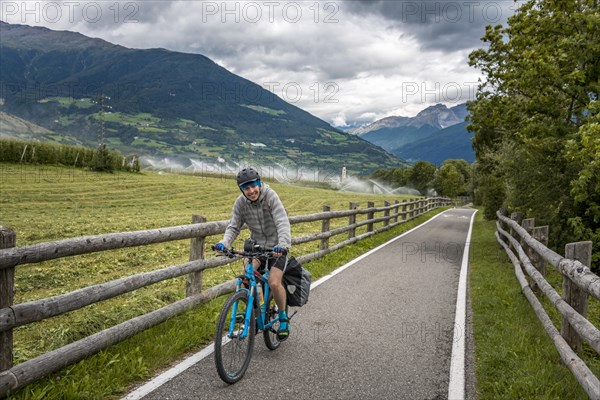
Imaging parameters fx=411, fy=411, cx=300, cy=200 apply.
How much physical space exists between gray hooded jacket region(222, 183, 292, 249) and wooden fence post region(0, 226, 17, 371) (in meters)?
1.99

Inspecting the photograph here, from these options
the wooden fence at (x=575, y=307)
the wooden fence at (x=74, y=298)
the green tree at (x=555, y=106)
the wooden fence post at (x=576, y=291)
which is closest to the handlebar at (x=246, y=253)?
the wooden fence at (x=74, y=298)

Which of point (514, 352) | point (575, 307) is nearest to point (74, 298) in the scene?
point (514, 352)

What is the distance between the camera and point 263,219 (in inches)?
193

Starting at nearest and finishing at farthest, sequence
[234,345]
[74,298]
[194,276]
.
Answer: [74,298] → [234,345] → [194,276]

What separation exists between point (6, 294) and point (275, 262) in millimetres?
2510

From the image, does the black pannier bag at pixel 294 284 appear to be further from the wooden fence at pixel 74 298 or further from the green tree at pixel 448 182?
the green tree at pixel 448 182

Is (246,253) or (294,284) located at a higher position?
(246,253)

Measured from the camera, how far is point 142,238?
498cm

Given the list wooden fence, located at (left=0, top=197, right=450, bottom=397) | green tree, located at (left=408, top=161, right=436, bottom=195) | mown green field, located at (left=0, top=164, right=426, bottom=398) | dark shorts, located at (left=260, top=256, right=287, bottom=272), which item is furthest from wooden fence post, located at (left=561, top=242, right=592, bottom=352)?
green tree, located at (left=408, top=161, right=436, bottom=195)

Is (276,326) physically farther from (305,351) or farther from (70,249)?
(70,249)

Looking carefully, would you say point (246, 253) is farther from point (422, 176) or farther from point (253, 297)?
point (422, 176)

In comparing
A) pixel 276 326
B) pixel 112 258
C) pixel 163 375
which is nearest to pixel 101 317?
pixel 163 375

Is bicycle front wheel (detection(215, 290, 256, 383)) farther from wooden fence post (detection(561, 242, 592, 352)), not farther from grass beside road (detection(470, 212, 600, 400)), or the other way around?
wooden fence post (detection(561, 242, 592, 352))

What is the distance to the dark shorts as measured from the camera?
15.3 feet
